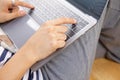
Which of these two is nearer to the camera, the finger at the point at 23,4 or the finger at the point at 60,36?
the finger at the point at 60,36

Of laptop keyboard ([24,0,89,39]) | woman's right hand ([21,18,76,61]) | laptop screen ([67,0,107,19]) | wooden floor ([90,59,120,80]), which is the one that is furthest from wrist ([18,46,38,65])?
wooden floor ([90,59,120,80])

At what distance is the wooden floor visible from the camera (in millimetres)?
834

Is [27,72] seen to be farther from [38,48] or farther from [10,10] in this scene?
[10,10]

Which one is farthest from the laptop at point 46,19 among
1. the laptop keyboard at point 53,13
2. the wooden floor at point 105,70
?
the wooden floor at point 105,70

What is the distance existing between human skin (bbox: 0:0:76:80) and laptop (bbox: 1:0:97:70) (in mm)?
25

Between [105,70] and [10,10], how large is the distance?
1.49 ft

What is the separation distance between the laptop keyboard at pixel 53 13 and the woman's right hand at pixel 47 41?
1.1 inches

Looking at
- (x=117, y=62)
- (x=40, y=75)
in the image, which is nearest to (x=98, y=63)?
(x=117, y=62)

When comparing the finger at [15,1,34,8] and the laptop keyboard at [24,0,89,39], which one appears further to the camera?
the finger at [15,1,34,8]

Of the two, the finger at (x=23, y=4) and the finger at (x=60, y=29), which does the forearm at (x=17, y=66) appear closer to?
the finger at (x=60, y=29)

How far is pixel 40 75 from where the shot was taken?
0.67m

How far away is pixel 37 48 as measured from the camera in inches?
23.6

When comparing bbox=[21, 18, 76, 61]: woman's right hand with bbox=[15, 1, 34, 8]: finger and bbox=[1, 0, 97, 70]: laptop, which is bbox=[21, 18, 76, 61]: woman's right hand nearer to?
bbox=[1, 0, 97, 70]: laptop

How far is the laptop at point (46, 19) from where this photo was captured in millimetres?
618
